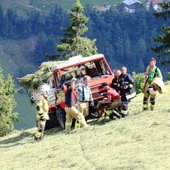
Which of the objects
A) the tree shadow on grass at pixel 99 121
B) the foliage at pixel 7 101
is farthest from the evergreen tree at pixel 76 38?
the tree shadow on grass at pixel 99 121

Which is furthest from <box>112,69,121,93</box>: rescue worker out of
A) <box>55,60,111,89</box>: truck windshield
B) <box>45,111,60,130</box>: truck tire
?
<box>45,111,60,130</box>: truck tire

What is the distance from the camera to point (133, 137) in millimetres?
16344

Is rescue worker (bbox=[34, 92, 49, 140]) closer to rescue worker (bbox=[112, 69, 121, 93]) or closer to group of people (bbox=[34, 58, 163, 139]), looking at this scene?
group of people (bbox=[34, 58, 163, 139])

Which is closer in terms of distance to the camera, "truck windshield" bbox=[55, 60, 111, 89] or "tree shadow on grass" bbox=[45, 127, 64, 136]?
"tree shadow on grass" bbox=[45, 127, 64, 136]

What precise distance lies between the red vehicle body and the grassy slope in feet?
5.03

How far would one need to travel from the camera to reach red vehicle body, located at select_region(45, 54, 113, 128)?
22.1 m

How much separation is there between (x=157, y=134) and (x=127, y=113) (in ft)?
17.8

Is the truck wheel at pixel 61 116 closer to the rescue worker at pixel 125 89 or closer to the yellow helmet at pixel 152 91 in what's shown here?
the rescue worker at pixel 125 89

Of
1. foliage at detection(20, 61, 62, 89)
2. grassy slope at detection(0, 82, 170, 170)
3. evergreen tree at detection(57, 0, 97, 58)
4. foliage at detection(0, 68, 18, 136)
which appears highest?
evergreen tree at detection(57, 0, 97, 58)

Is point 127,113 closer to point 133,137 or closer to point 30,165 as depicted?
point 133,137

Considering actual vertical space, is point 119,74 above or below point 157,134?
above

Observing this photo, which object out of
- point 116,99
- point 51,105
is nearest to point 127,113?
point 116,99

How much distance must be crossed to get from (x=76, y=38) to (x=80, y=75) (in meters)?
34.3

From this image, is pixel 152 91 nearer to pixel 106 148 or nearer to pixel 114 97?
pixel 114 97
